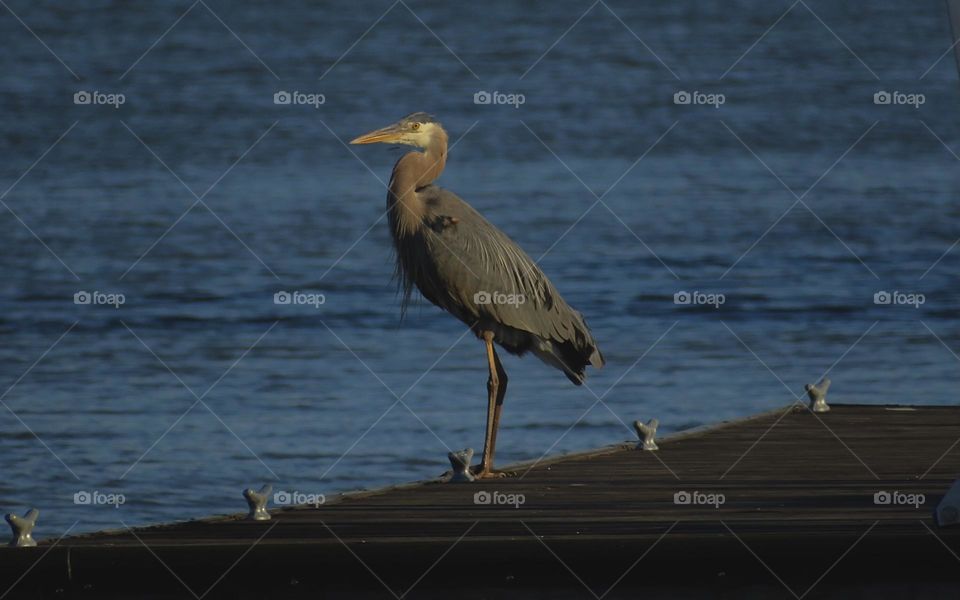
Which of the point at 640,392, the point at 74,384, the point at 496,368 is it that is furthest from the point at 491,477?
the point at 74,384

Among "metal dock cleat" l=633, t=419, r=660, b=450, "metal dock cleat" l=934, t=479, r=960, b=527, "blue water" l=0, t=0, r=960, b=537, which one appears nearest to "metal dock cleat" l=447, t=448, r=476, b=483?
"metal dock cleat" l=633, t=419, r=660, b=450

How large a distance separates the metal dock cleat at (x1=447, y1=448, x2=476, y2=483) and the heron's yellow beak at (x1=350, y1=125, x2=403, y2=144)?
1.70 meters

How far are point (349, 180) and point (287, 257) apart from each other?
19.5 feet

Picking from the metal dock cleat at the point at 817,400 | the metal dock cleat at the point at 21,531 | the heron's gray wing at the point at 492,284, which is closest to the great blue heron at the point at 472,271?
the heron's gray wing at the point at 492,284

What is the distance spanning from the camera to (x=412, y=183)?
963cm

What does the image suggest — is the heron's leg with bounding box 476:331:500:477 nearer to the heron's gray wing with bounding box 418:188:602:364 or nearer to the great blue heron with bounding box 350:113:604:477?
the great blue heron with bounding box 350:113:604:477

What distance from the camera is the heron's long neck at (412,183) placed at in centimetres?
958

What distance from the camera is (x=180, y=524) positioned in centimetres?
723

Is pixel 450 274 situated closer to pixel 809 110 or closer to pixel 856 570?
pixel 856 570

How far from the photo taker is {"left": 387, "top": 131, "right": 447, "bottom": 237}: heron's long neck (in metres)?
9.58

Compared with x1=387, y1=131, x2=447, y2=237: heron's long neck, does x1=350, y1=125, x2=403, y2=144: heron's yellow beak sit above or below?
above

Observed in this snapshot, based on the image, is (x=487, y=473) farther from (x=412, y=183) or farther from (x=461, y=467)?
(x=412, y=183)

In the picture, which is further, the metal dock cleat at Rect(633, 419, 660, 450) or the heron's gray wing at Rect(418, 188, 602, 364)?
the heron's gray wing at Rect(418, 188, 602, 364)

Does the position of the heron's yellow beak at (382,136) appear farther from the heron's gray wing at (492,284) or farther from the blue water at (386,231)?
the blue water at (386,231)
